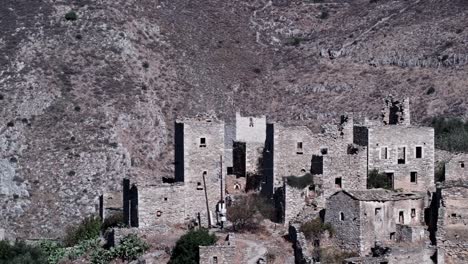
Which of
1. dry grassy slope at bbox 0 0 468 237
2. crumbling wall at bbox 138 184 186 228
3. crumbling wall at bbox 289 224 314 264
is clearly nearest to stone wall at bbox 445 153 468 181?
crumbling wall at bbox 289 224 314 264

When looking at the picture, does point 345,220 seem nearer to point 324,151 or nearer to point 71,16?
point 324,151

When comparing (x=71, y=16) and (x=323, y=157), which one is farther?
(x=71, y=16)

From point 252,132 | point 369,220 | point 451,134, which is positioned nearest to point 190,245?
point 369,220

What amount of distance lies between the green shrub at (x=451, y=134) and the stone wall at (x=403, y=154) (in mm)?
9308

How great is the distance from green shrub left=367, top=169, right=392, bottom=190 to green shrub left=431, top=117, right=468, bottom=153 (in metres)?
10.8

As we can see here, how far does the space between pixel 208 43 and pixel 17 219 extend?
105 ft

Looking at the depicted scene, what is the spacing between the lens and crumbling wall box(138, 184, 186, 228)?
7350 centimetres

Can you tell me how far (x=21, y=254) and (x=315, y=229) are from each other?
16.1 metres

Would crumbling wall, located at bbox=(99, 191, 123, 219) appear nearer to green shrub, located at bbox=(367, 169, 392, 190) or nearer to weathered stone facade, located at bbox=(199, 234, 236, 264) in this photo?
weathered stone facade, located at bbox=(199, 234, 236, 264)

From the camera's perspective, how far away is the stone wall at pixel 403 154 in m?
75.2

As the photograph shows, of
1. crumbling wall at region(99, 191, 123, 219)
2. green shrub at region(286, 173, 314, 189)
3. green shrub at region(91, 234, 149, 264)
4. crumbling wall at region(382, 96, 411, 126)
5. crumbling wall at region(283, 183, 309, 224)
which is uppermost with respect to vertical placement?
crumbling wall at region(382, 96, 411, 126)

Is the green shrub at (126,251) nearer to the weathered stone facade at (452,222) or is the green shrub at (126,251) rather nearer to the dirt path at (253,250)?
the dirt path at (253,250)

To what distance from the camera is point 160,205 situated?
→ 242ft

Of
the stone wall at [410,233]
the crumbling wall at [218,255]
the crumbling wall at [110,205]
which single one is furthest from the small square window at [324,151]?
the crumbling wall at [110,205]
